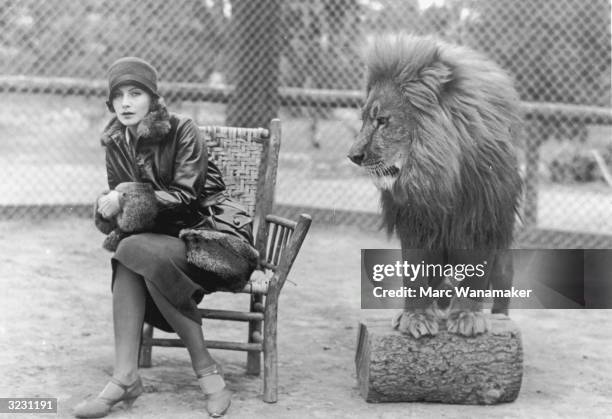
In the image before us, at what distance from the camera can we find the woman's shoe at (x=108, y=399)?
9.33 ft

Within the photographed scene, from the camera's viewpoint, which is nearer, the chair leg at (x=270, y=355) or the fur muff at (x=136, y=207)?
the fur muff at (x=136, y=207)

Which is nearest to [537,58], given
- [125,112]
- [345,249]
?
[345,249]

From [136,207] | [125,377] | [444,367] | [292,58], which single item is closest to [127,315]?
[125,377]

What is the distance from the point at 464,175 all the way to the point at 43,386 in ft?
5.57

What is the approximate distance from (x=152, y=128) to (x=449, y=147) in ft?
3.36

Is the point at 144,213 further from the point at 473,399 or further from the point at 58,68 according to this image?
the point at 58,68

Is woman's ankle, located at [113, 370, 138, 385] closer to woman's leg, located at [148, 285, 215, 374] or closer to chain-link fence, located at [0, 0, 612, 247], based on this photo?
woman's leg, located at [148, 285, 215, 374]

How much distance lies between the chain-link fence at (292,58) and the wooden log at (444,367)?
3.05 metres

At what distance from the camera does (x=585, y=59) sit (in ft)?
20.3

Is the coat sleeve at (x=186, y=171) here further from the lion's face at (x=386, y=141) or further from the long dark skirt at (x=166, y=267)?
the lion's face at (x=386, y=141)

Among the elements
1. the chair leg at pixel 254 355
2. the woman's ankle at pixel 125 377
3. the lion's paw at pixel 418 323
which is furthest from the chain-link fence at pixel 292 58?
the woman's ankle at pixel 125 377

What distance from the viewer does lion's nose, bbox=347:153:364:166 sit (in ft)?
9.91

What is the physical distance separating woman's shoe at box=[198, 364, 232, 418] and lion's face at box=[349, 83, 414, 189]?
0.88 m

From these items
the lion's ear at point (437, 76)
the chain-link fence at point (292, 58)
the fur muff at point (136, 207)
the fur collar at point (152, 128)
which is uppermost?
the chain-link fence at point (292, 58)
